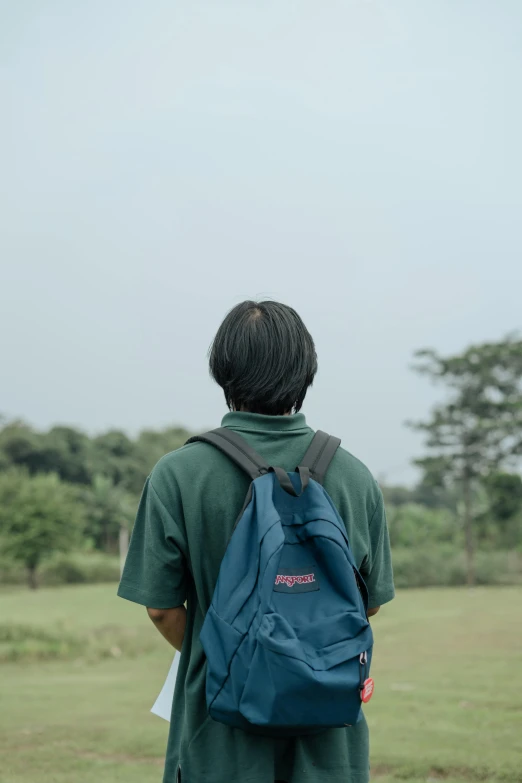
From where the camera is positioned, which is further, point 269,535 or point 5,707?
point 5,707

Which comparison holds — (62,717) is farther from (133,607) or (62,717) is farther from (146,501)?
(133,607)

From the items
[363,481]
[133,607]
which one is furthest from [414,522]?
[363,481]

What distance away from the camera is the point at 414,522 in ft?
94.3

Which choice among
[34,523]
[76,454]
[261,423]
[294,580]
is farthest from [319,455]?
[76,454]

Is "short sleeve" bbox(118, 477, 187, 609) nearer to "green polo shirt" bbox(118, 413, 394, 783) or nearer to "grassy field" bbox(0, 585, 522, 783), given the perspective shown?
"green polo shirt" bbox(118, 413, 394, 783)

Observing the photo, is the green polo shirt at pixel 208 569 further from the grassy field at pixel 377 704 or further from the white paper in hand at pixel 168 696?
the grassy field at pixel 377 704

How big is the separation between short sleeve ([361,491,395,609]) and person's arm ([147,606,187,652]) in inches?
15.5

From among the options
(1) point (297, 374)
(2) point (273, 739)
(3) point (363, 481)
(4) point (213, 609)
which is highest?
(1) point (297, 374)

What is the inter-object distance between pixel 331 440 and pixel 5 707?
5744mm

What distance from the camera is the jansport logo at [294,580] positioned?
5.16 ft

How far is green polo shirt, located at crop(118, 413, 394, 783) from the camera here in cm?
166

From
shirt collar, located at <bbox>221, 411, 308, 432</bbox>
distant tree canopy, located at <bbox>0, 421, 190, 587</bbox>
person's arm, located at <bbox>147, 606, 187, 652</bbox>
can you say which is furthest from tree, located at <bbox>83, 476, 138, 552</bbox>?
shirt collar, located at <bbox>221, 411, 308, 432</bbox>

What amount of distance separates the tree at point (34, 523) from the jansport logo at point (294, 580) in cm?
2037

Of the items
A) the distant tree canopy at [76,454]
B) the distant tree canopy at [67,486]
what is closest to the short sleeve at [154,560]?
the distant tree canopy at [67,486]
